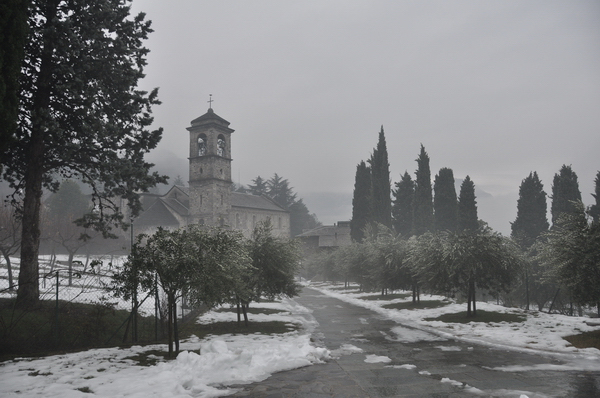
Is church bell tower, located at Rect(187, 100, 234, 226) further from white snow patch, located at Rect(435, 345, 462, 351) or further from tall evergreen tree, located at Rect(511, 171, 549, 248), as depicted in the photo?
white snow patch, located at Rect(435, 345, 462, 351)

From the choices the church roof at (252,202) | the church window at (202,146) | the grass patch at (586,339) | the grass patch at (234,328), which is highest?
the church window at (202,146)

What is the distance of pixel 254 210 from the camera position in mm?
73000

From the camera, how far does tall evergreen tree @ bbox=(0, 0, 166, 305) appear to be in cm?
1337

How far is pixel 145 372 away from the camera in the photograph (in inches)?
326

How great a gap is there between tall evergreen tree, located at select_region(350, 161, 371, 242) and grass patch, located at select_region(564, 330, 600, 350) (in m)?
41.8

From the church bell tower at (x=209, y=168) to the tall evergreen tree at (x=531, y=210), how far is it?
1604 inches

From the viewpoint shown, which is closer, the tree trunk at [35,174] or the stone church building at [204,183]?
the tree trunk at [35,174]

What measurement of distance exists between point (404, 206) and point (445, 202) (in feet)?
26.1

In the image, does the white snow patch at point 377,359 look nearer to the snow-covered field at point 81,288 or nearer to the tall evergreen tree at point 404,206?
the snow-covered field at point 81,288

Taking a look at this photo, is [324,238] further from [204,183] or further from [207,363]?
[207,363]

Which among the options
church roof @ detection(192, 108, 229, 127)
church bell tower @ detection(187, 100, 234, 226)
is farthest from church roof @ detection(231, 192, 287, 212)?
church roof @ detection(192, 108, 229, 127)

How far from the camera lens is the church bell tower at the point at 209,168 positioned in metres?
58.2

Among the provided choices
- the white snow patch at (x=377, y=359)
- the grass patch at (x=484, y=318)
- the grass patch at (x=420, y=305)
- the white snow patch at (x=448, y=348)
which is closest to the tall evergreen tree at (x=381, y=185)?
the grass patch at (x=420, y=305)

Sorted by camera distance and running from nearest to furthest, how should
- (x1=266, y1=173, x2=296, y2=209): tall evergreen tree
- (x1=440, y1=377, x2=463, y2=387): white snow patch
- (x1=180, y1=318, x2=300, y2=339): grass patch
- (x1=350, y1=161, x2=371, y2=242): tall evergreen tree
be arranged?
(x1=440, y1=377, x2=463, y2=387): white snow patch → (x1=180, y1=318, x2=300, y2=339): grass patch → (x1=350, y1=161, x2=371, y2=242): tall evergreen tree → (x1=266, y1=173, x2=296, y2=209): tall evergreen tree
